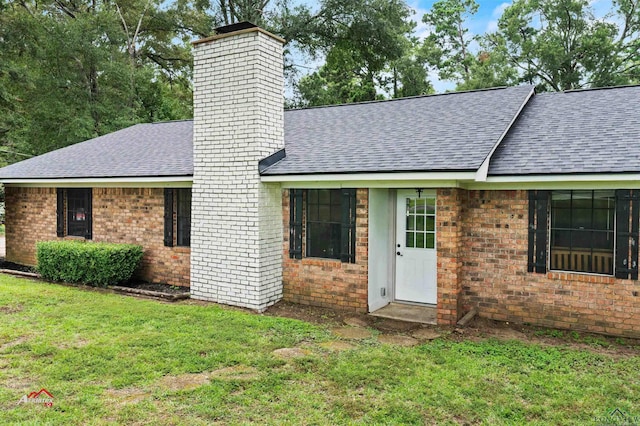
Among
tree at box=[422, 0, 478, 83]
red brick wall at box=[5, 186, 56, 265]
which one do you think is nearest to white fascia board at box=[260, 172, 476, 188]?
red brick wall at box=[5, 186, 56, 265]

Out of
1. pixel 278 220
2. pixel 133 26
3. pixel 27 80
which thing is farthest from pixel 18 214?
pixel 133 26

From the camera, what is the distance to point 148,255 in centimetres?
978

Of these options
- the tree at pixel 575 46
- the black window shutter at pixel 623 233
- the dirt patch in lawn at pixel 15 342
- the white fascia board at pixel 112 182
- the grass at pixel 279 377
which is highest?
the tree at pixel 575 46

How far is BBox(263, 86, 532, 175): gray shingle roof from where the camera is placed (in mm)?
6809

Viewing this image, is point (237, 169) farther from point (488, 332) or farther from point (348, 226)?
point (488, 332)

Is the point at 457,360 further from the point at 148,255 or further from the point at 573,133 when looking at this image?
the point at 148,255

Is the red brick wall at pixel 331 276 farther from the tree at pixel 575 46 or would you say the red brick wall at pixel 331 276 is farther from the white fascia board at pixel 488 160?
the tree at pixel 575 46

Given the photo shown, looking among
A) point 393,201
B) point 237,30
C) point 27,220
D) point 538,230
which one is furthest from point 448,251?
point 27,220

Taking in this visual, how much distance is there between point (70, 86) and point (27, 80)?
2.71 metres

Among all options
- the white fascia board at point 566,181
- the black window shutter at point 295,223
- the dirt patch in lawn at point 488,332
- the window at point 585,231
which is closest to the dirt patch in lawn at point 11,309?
the dirt patch in lawn at point 488,332

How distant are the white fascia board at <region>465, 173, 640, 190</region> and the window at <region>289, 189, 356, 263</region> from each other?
2108mm

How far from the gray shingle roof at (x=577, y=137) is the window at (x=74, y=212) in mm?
8758

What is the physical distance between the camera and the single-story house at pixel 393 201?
6422 mm

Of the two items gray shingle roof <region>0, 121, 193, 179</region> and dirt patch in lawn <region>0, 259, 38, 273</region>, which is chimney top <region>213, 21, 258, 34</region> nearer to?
gray shingle roof <region>0, 121, 193, 179</region>
